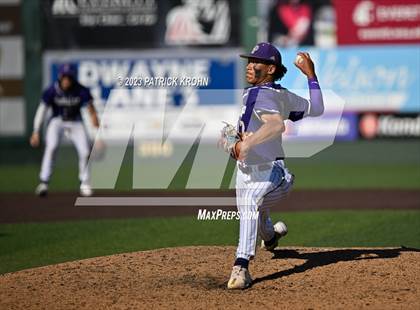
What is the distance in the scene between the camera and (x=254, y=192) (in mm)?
7852

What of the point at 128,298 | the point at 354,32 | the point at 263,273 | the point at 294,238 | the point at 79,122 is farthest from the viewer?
the point at 354,32

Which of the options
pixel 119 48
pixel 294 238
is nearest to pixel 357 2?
pixel 119 48

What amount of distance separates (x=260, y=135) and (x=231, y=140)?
0.96ft

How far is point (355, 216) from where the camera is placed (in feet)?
43.8

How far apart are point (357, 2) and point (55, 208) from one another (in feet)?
32.7

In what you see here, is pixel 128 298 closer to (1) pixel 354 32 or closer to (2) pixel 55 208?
(2) pixel 55 208

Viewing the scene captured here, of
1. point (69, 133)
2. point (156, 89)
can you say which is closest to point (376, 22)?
point (156, 89)

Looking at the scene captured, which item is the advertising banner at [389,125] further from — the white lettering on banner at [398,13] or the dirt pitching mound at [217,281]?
the dirt pitching mound at [217,281]

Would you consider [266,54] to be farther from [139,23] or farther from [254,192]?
[139,23]

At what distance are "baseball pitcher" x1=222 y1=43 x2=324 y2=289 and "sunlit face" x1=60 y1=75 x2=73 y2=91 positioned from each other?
885cm

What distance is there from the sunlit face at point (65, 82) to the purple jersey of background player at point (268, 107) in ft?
29.1

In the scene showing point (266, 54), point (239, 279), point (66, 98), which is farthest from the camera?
point (66, 98)

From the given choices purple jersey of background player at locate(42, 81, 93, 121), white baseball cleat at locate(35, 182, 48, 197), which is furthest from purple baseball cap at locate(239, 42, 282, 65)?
white baseball cleat at locate(35, 182, 48, 197)

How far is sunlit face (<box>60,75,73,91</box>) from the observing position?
16.3m
